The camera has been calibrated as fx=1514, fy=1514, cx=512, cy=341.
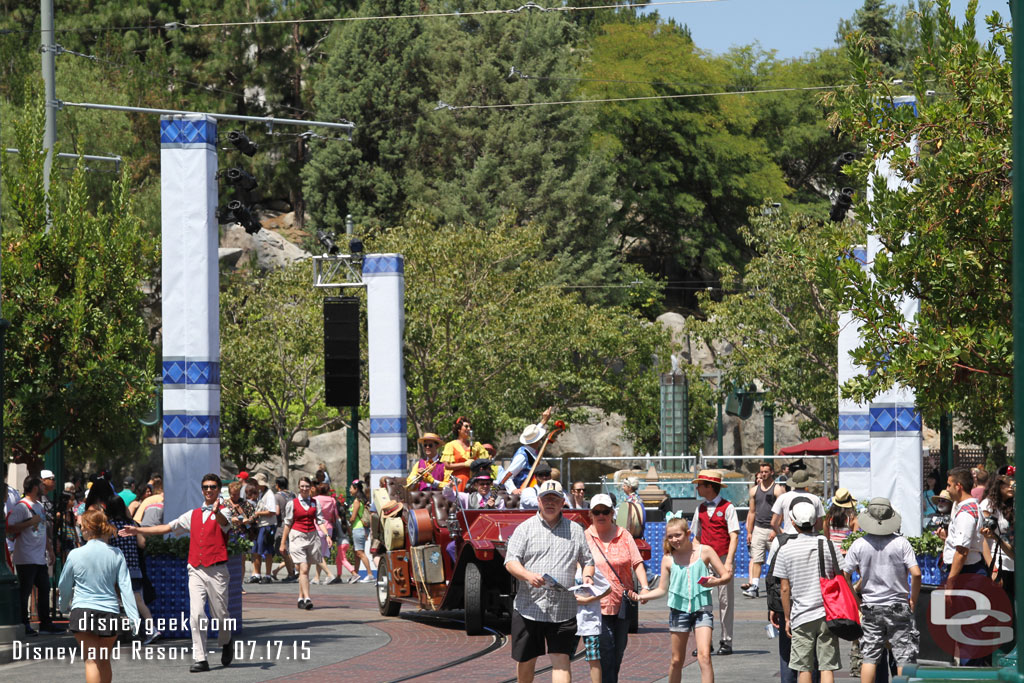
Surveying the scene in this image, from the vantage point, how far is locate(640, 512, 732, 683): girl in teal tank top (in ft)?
40.1

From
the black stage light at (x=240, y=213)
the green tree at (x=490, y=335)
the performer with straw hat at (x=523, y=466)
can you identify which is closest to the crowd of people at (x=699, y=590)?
the performer with straw hat at (x=523, y=466)

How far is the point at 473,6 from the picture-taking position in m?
65.1

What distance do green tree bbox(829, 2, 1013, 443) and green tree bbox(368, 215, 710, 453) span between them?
25.8 m

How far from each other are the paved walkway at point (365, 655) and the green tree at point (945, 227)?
3061mm

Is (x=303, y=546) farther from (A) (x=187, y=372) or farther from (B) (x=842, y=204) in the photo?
(B) (x=842, y=204)

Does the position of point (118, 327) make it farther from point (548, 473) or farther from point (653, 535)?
point (653, 535)

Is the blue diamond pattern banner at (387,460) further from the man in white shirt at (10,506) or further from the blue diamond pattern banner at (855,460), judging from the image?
the man in white shirt at (10,506)

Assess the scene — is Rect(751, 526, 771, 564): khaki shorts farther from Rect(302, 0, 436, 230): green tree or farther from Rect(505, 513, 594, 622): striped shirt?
Rect(302, 0, 436, 230): green tree

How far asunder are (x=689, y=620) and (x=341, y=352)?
17.7 metres

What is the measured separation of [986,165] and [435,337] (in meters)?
28.0

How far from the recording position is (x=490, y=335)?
40.3 metres

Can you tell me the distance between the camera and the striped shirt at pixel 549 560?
10898 mm

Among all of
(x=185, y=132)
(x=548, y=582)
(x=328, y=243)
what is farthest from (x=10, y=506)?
(x=328, y=243)

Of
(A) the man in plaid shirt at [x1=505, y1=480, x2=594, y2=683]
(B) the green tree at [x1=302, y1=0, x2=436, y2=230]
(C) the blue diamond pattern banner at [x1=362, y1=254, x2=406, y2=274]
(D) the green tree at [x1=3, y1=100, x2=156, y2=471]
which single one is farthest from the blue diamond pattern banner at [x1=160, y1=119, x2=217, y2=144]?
(B) the green tree at [x1=302, y1=0, x2=436, y2=230]
